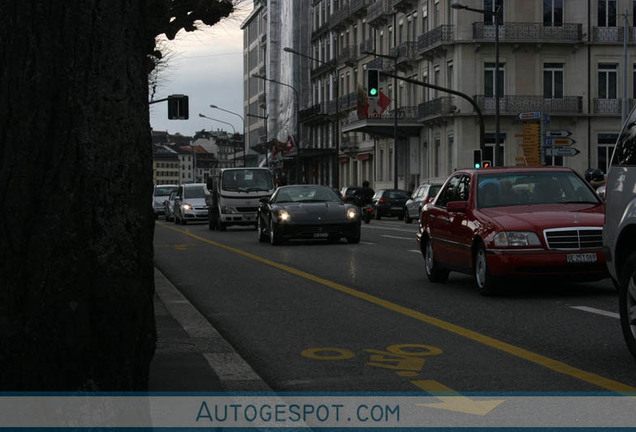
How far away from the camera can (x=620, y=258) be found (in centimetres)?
833

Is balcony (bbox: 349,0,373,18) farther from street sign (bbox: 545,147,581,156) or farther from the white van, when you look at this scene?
street sign (bbox: 545,147,581,156)

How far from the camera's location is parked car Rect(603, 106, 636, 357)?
788 cm

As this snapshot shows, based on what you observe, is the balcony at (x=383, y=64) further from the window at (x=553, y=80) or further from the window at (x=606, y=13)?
the window at (x=606, y=13)

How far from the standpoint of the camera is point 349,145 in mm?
79812

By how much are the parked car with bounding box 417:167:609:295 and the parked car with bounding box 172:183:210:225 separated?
32354mm

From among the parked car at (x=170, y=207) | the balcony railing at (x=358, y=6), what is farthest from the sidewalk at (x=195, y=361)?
the balcony railing at (x=358, y=6)

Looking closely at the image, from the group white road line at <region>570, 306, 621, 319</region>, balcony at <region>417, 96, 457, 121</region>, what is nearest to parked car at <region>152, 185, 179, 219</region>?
balcony at <region>417, 96, 457, 121</region>

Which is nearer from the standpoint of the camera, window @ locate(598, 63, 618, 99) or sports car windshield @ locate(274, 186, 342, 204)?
sports car windshield @ locate(274, 186, 342, 204)

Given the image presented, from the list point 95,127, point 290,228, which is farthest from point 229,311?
point 290,228

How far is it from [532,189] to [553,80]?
47396mm

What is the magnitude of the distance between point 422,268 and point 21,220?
43.8 feet

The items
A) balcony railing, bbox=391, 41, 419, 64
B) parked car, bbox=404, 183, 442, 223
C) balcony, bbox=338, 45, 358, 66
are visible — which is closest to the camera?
parked car, bbox=404, 183, 442, 223

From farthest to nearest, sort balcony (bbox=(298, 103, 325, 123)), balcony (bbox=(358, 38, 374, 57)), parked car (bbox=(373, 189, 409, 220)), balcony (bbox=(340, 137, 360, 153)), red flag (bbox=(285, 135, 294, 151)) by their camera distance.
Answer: red flag (bbox=(285, 135, 294, 151)) < balcony (bbox=(298, 103, 325, 123)) < balcony (bbox=(340, 137, 360, 153)) < balcony (bbox=(358, 38, 374, 57)) < parked car (bbox=(373, 189, 409, 220))

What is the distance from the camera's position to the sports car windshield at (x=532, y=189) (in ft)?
44.5
